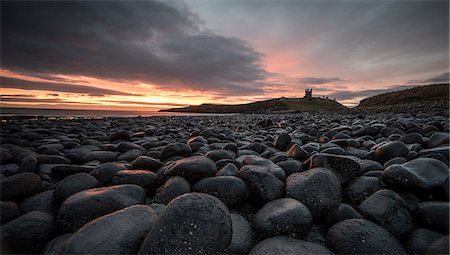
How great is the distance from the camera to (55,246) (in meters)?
1.60

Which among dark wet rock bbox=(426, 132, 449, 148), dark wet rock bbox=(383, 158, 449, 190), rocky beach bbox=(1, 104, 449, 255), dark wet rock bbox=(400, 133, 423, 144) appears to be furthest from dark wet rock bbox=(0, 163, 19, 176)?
dark wet rock bbox=(426, 132, 449, 148)

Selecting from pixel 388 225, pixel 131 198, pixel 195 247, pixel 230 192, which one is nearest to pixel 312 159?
pixel 388 225

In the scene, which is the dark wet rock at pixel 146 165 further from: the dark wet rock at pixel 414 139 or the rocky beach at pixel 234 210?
the dark wet rock at pixel 414 139

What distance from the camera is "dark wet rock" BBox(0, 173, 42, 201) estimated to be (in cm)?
193

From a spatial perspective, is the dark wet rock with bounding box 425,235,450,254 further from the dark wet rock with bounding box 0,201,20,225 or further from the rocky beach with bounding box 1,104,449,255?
the dark wet rock with bounding box 0,201,20,225

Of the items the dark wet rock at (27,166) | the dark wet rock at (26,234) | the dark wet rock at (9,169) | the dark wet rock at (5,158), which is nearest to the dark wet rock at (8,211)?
the dark wet rock at (26,234)

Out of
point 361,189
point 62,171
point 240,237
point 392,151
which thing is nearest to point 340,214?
point 361,189

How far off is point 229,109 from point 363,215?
66.7 m

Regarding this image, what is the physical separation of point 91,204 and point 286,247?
1562mm

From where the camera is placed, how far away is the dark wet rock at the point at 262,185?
6.68 feet

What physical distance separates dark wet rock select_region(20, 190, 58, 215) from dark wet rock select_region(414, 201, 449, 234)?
307cm

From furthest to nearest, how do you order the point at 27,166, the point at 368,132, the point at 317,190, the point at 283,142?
the point at 368,132, the point at 283,142, the point at 27,166, the point at 317,190

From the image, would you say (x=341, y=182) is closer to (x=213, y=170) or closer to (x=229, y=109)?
(x=213, y=170)

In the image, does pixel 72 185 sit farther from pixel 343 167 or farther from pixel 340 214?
pixel 343 167
